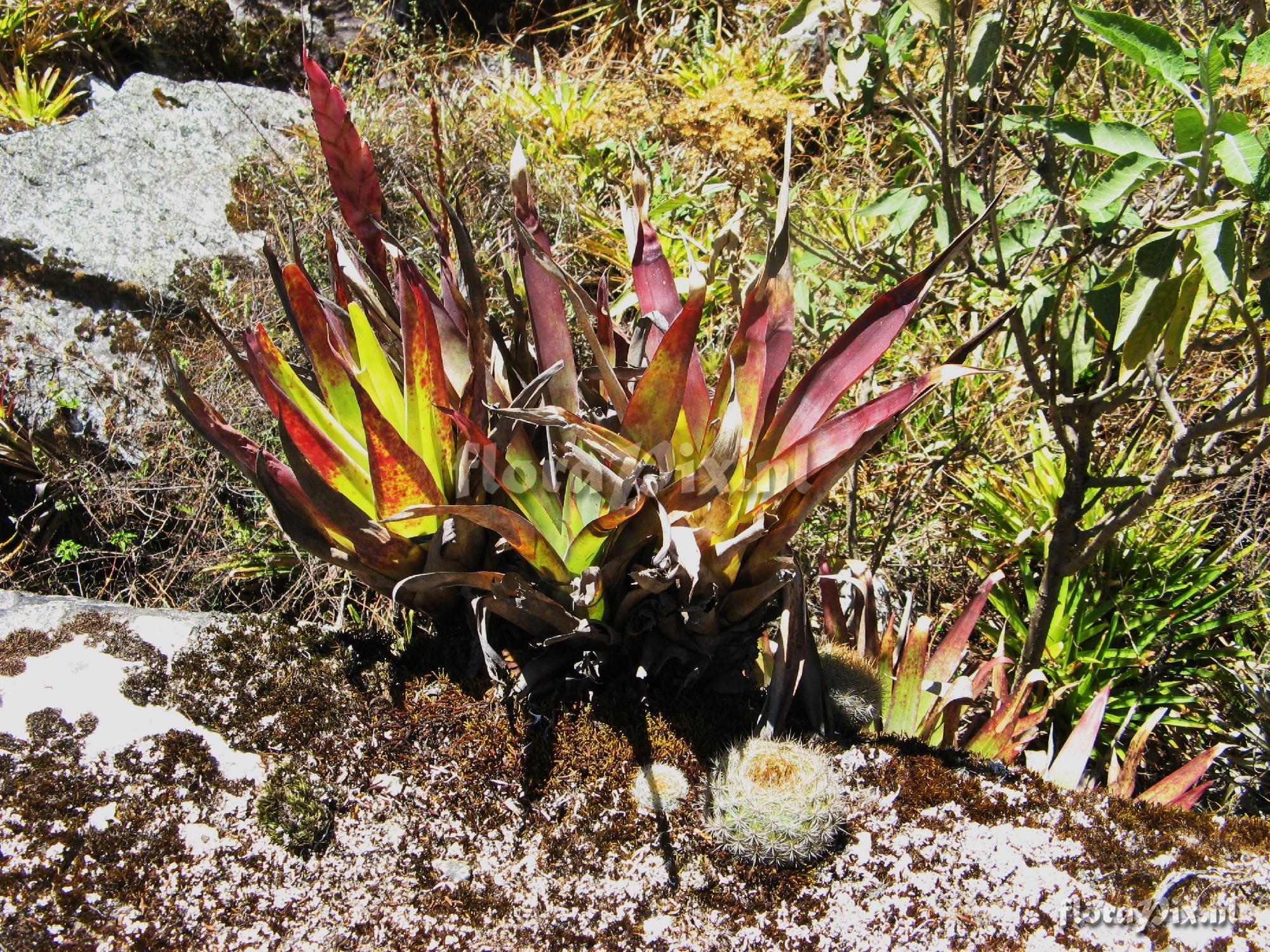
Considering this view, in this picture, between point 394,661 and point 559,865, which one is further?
point 394,661

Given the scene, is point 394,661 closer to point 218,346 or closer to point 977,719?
point 977,719

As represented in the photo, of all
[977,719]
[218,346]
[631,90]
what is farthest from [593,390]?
[631,90]

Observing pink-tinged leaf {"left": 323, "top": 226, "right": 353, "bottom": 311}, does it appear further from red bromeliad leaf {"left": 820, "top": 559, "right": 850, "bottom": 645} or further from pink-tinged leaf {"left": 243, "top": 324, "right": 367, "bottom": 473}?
red bromeliad leaf {"left": 820, "top": 559, "right": 850, "bottom": 645}

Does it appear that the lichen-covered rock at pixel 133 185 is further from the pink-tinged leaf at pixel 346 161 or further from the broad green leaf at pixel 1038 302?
the broad green leaf at pixel 1038 302

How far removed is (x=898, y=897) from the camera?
174cm

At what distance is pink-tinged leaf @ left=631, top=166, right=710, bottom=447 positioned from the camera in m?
1.91

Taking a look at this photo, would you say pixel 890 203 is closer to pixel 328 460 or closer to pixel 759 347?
pixel 759 347

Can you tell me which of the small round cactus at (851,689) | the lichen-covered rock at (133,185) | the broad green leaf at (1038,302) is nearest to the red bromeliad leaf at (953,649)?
the small round cactus at (851,689)

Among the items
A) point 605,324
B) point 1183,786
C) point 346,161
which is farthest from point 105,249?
point 1183,786

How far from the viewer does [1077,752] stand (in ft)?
7.21

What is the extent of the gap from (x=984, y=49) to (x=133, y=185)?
4139 mm

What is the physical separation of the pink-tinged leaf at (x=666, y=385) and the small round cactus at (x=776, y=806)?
67 centimetres

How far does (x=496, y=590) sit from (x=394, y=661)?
0.45 m

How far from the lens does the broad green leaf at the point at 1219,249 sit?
1.32 meters
